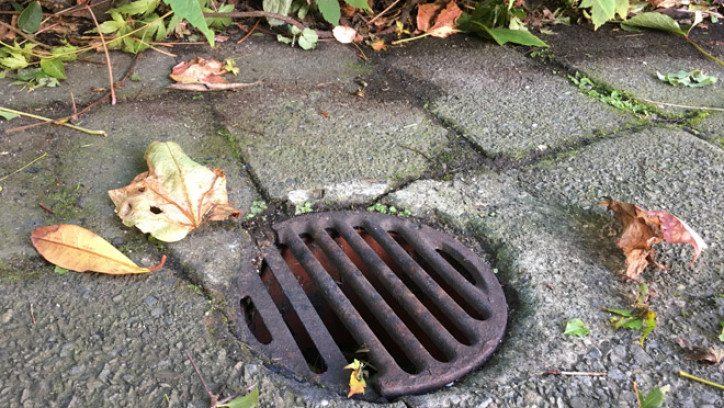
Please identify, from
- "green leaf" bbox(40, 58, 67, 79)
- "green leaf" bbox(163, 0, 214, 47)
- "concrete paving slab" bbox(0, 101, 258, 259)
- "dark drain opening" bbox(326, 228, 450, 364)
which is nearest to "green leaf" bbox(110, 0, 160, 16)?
"green leaf" bbox(40, 58, 67, 79)

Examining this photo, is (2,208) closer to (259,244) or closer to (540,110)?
(259,244)

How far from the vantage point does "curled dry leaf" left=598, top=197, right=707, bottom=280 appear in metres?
1.34

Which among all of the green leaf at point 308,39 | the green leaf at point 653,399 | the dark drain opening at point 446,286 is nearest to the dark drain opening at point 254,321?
the dark drain opening at point 446,286

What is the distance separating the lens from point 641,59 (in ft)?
7.77

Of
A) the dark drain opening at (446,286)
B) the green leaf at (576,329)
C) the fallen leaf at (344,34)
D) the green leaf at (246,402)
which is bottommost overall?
the dark drain opening at (446,286)

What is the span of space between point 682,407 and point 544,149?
0.90 metres

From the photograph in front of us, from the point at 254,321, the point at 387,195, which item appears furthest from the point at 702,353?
the point at 254,321

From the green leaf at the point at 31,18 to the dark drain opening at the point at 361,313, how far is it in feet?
4.59

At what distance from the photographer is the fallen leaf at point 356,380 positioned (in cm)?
111

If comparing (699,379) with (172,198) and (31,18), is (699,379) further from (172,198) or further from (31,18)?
(31,18)

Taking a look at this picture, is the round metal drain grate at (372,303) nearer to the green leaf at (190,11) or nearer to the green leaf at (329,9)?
the green leaf at (190,11)

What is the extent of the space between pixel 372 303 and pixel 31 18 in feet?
5.59

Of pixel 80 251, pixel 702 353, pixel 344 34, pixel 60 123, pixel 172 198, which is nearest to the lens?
pixel 702 353

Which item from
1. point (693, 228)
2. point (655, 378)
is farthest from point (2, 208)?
point (693, 228)
